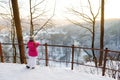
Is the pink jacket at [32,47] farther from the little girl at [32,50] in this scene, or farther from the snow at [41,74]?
the snow at [41,74]

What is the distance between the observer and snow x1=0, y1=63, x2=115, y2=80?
8062mm

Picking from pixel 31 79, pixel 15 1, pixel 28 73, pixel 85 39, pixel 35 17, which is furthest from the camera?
pixel 85 39

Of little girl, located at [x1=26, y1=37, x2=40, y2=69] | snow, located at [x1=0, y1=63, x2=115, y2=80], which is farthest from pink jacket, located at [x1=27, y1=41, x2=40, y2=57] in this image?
snow, located at [x1=0, y1=63, x2=115, y2=80]

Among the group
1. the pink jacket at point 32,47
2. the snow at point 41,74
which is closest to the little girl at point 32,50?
the pink jacket at point 32,47

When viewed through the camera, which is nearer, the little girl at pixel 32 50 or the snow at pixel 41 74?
the snow at pixel 41 74

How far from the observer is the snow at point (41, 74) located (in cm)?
806

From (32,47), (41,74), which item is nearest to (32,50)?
(32,47)

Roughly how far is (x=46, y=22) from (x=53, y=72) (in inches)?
538

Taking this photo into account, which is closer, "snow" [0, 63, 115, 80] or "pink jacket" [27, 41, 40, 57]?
"snow" [0, 63, 115, 80]

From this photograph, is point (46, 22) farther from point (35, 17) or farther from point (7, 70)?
point (7, 70)

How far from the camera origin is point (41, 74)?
8.50 m

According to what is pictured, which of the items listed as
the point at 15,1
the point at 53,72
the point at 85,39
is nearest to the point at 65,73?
the point at 53,72

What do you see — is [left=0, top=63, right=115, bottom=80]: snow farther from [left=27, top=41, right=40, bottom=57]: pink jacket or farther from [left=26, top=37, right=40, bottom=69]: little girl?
[left=27, top=41, right=40, bottom=57]: pink jacket

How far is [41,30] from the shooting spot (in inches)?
878
